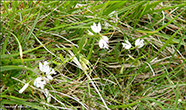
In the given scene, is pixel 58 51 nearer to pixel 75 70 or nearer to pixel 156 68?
pixel 75 70

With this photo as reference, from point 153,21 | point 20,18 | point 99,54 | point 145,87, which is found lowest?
point 145,87

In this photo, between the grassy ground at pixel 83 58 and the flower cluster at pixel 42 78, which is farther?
the grassy ground at pixel 83 58

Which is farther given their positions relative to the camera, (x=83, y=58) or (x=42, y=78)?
(x=83, y=58)

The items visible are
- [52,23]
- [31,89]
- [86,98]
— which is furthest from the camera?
[52,23]

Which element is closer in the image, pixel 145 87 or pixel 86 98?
pixel 86 98

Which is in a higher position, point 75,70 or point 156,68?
point 75,70

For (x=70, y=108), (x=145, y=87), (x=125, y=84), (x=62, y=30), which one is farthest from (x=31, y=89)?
(x=145, y=87)

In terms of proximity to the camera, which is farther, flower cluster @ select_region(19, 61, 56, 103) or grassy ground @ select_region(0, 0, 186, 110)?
grassy ground @ select_region(0, 0, 186, 110)

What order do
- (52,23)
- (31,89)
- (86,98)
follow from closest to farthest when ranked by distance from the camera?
1. (31,89)
2. (86,98)
3. (52,23)
